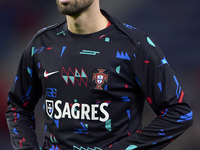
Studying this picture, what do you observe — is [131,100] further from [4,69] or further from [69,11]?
[4,69]

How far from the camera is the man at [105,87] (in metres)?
1.60

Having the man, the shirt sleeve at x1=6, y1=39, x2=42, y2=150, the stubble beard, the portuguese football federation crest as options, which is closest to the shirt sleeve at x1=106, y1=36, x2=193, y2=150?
the man

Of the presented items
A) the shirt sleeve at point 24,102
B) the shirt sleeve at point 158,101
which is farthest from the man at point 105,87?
the shirt sleeve at point 24,102

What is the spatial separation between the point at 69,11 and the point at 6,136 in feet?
8.18

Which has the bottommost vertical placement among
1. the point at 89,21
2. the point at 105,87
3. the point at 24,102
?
the point at 24,102

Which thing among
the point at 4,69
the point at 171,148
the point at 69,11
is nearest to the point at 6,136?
the point at 4,69

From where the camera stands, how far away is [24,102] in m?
1.88

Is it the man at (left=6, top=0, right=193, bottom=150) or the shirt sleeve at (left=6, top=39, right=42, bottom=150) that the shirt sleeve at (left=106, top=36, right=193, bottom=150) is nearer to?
the man at (left=6, top=0, right=193, bottom=150)

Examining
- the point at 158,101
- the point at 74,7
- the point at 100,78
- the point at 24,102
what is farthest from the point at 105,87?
the point at 24,102

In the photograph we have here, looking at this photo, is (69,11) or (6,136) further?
(6,136)

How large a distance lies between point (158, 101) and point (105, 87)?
223mm

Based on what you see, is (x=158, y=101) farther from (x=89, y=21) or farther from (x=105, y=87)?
(x=89, y=21)

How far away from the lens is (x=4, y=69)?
3.81m

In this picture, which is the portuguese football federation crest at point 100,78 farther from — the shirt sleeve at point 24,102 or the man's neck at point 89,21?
the shirt sleeve at point 24,102
